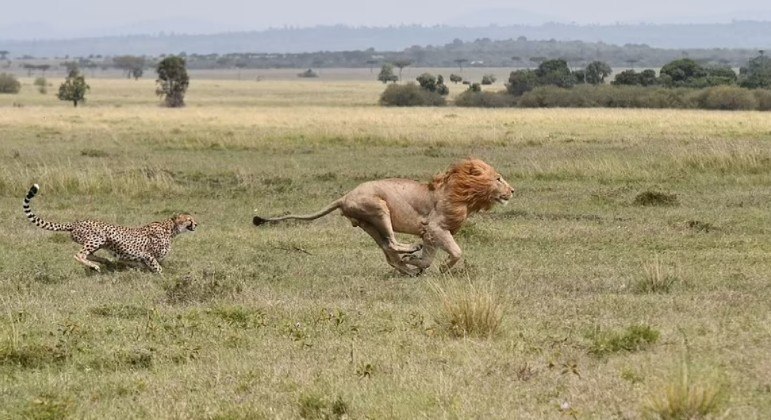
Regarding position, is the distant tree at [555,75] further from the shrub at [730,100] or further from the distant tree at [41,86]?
the distant tree at [41,86]

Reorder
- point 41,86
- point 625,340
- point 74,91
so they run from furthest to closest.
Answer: point 41,86 → point 74,91 → point 625,340

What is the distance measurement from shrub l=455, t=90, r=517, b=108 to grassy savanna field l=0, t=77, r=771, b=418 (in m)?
43.7

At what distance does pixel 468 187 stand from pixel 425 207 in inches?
17.6

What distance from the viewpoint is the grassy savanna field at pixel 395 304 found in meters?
6.66

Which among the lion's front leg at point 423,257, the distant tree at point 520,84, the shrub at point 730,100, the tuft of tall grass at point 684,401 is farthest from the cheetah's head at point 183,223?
the distant tree at point 520,84

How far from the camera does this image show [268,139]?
3269 centimetres

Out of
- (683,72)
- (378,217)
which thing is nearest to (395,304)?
(378,217)

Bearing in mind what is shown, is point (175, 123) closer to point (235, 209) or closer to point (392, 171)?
point (392, 171)

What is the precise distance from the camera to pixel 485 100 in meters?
67.0

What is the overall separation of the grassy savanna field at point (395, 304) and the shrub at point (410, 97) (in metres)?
46.8

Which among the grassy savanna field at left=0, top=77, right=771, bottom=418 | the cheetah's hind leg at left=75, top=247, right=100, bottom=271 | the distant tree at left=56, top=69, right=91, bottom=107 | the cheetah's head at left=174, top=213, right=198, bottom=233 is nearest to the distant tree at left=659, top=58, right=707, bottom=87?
the distant tree at left=56, top=69, right=91, bottom=107

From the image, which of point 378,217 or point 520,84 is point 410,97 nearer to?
point 520,84

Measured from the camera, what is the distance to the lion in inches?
433

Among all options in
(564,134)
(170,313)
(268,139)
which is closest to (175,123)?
(268,139)
